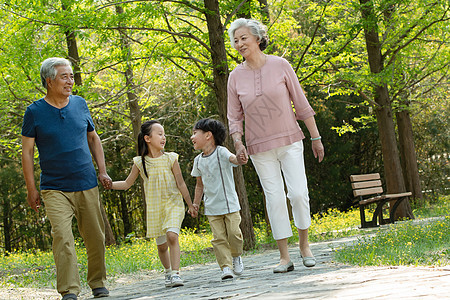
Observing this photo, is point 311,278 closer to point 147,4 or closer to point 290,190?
point 290,190

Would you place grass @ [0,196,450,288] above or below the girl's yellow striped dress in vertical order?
below

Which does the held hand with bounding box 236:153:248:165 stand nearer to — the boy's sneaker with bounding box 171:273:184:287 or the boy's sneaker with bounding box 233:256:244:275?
the boy's sneaker with bounding box 233:256:244:275

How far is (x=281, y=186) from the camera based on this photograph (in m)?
5.45

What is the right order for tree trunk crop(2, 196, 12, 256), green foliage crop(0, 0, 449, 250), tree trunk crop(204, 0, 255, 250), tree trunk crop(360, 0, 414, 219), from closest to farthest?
tree trunk crop(204, 0, 255, 250), green foliage crop(0, 0, 449, 250), tree trunk crop(360, 0, 414, 219), tree trunk crop(2, 196, 12, 256)

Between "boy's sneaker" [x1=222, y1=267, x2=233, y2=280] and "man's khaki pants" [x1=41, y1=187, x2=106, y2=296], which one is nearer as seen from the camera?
"man's khaki pants" [x1=41, y1=187, x2=106, y2=296]

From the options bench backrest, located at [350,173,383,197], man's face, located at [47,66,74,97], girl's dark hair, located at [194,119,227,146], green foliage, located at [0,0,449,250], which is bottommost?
bench backrest, located at [350,173,383,197]

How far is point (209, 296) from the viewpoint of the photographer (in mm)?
4262

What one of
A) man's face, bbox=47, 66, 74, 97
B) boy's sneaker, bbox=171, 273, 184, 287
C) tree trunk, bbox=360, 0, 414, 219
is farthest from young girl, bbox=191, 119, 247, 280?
tree trunk, bbox=360, 0, 414, 219

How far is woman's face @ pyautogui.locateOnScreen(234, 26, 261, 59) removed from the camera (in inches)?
214

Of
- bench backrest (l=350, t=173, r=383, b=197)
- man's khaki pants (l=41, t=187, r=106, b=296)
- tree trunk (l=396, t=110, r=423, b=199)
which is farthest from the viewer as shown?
tree trunk (l=396, t=110, r=423, b=199)

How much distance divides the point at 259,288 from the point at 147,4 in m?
6.82

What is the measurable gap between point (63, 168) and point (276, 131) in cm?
209

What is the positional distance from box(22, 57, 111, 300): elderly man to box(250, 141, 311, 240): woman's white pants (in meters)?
1.73

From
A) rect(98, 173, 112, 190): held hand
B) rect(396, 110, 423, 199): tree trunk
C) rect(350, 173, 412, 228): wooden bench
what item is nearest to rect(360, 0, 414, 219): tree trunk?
rect(350, 173, 412, 228): wooden bench
